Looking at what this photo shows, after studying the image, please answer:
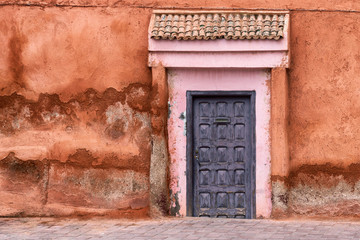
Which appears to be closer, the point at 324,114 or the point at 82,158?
the point at 324,114

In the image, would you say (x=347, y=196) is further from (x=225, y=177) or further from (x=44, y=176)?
(x=44, y=176)

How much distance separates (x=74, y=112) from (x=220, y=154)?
241 cm

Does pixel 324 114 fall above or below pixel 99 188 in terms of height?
above

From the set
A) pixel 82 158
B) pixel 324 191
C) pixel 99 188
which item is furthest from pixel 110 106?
pixel 324 191

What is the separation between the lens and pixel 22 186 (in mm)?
9070

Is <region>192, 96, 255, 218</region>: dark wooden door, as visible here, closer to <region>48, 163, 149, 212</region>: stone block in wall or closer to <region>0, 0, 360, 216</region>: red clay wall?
<region>0, 0, 360, 216</region>: red clay wall

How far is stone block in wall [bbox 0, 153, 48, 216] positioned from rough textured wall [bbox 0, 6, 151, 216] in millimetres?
16

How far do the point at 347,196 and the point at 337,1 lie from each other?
9.95ft

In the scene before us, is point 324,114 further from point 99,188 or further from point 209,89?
point 99,188

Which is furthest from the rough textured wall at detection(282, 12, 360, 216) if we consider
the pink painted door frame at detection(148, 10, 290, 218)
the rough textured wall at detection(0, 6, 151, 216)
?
the rough textured wall at detection(0, 6, 151, 216)

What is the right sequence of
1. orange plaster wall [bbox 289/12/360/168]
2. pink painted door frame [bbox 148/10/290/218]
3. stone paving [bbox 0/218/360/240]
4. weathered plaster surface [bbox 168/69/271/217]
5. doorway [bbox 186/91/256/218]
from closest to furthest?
stone paving [bbox 0/218/360/240] < pink painted door frame [bbox 148/10/290/218] < orange plaster wall [bbox 289/12/360/168] < weathered plaster surface [bbox 168/69/271/217] < doorway [bbox 186/91/256/218]

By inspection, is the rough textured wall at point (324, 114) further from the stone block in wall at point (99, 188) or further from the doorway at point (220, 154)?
the stone block in wall at point (99, 188)

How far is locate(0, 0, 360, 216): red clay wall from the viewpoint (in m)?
8.88

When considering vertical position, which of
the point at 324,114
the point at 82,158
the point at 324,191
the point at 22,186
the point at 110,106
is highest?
the point at 110,106
